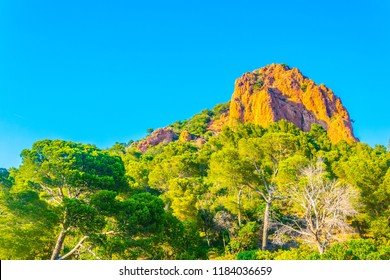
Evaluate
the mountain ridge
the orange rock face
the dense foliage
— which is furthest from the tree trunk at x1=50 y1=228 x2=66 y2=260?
the orange rock face

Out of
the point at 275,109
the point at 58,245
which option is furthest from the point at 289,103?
the point at 58,245

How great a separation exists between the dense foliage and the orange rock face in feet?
132

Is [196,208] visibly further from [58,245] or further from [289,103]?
[289,103]

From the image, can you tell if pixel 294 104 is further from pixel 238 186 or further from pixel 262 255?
pixel 262 255

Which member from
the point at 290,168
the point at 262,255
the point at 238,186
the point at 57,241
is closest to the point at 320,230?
the point at 262,255

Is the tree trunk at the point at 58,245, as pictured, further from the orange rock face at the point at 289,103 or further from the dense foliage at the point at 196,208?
the orange rock face at the point at 289,103

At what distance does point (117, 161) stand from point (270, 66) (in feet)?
220

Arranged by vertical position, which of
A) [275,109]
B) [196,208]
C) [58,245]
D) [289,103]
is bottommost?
[58,245]

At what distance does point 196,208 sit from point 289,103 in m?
51.5

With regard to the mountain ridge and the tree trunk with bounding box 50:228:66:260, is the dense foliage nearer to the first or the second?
the tree trunk with bounding box 50:228:66:260

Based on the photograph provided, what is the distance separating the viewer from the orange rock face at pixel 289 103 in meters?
61.1

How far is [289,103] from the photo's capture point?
6444 cm

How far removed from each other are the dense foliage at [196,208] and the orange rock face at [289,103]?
40132mm

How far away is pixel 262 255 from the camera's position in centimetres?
1012
